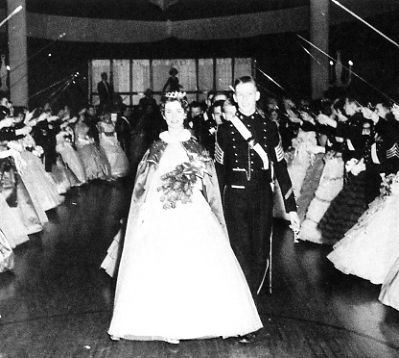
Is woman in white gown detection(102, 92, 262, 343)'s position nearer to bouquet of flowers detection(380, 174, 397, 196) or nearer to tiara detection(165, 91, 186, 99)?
tiara detection(165, 91, 186, 99)

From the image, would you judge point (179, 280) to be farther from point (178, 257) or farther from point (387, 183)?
point (387, 183)

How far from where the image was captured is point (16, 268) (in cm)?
630

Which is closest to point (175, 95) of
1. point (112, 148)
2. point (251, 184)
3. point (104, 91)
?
point (251, 184)

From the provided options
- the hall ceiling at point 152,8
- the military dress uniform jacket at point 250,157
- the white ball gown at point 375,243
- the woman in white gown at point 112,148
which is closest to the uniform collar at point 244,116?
the military dress uniform jacket at point 250,157

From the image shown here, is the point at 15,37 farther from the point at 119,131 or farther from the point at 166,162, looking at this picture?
the point at 166,162

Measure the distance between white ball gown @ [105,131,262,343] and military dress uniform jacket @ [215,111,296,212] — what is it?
0.90 feet

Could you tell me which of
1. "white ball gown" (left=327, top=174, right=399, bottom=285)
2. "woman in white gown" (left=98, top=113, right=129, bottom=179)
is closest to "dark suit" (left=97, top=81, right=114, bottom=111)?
"woman in white gown" (left=98, top=113, right=129, bottom=179)

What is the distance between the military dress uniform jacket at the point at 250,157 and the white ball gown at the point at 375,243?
5.17ft

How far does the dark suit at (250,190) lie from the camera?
4445 millimetres

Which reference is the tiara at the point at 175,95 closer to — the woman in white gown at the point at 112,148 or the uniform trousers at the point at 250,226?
the uniform trousers at the point at 250,226

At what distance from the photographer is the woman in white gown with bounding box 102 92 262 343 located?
13.1 feet

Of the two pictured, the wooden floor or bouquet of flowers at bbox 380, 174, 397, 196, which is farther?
bouquet of flowers at bbox 380, 174, 397, 196

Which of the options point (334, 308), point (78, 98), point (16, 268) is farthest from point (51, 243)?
point (78, 98)

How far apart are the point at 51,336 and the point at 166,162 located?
1.28m
